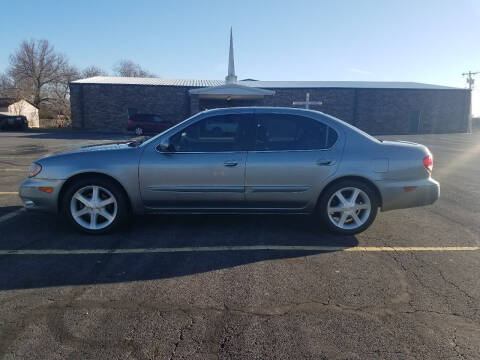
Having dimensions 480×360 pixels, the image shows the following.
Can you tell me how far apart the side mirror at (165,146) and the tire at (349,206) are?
2.03 m

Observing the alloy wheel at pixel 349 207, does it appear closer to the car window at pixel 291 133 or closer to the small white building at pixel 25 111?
the car window at pixel 291 133

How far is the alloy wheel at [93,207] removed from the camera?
4.29 metres

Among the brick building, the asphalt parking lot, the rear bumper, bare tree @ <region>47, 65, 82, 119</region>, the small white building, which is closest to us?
the asphalt parking lot

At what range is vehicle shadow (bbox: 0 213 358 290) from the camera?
331 centimetres

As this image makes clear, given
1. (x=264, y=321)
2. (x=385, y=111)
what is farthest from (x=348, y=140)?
(x=385, y=111)

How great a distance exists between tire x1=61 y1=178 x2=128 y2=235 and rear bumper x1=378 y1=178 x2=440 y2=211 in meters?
3.30

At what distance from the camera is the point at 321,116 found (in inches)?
177

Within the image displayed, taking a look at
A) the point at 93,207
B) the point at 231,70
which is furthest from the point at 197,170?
the point at 231,70

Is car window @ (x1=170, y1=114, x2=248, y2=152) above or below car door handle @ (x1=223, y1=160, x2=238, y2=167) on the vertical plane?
above

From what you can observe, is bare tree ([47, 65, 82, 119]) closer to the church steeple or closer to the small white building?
the small white building

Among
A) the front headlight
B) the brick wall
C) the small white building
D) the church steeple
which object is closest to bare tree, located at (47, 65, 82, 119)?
the small white building

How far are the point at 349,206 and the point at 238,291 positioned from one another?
80.8 inches

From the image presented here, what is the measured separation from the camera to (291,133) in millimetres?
4398

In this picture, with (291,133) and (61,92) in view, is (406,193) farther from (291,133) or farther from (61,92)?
(61,92)
